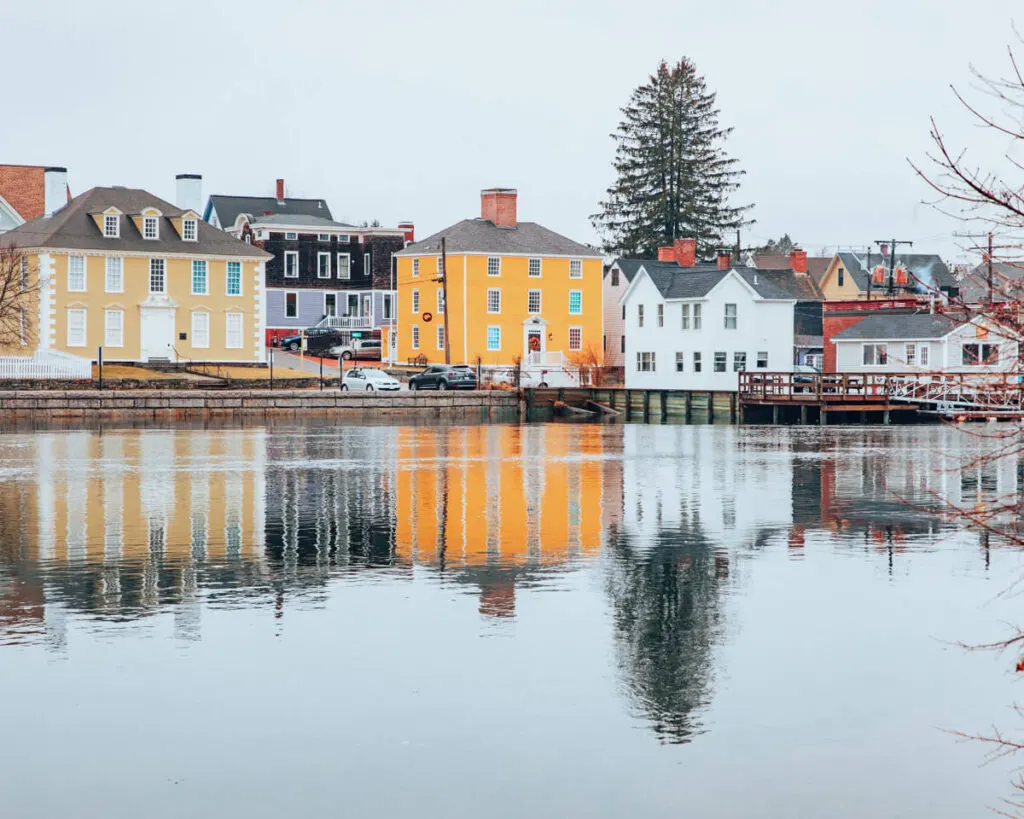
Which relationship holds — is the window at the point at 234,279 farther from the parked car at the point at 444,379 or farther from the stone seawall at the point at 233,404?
the parked car at the point at 444,379

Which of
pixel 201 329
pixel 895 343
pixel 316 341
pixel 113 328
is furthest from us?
pixel 316 341

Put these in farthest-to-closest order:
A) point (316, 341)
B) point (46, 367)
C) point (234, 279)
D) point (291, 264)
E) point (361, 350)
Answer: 1. point (291, 264)
2. point (361, 350)
3. point (316, 341)
4. point (234, 279)
5. point (46, 367)

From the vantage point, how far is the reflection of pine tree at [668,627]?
563 inches

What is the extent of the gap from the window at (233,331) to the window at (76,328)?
7.69 meters

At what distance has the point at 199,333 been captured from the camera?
8269cm

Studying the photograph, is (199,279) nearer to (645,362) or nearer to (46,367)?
(46,367)

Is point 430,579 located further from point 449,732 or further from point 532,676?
point 449,732

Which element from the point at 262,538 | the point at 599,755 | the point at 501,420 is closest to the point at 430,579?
the point at 262,538

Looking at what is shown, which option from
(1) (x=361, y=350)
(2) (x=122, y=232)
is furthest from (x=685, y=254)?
(2) (x=122, y=232)

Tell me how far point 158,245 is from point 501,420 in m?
21.6

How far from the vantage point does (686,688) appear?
14891mm

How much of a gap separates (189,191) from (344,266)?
22.6 m

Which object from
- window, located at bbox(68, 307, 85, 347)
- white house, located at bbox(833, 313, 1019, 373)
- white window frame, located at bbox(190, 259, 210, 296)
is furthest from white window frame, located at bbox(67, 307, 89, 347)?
white house, located at bbox(833, 313, 1019, 373)

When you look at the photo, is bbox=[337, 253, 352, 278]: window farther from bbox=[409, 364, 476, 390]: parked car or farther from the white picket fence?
the white picket fence
